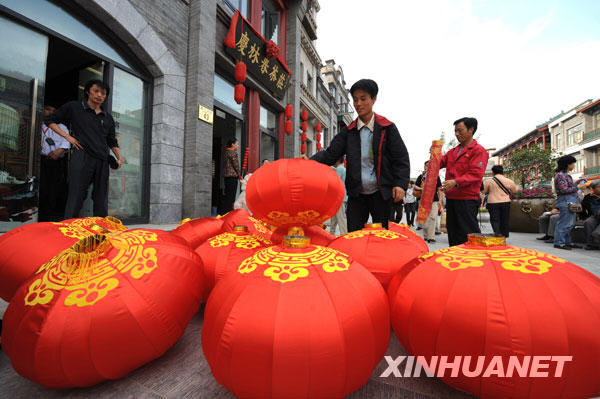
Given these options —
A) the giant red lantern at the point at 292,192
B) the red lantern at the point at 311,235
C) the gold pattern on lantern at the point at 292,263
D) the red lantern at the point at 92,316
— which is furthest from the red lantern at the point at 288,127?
the gold pattern on lantern at the point at 292,263

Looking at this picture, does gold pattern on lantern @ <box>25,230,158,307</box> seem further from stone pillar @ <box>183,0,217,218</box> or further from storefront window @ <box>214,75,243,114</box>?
storefront window @ <box>214,75,243,114</box>

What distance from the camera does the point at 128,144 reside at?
5.16m

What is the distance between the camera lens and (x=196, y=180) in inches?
225

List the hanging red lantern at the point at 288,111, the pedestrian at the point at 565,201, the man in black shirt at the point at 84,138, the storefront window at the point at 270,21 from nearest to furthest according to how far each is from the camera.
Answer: the man in black shirt at the point at 84,138 → the pedestrian at the point at 565,201 → the storefront window at the point at 270,21 → the hanging red lantern at the point at 288,111

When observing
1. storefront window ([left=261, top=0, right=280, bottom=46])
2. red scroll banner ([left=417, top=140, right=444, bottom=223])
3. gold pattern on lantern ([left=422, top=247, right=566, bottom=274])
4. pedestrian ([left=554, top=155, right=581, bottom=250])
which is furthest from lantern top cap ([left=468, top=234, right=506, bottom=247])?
storefront window ([left=261, top=0, right=280, bottom=46])

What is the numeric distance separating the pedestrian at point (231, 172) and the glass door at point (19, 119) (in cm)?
326

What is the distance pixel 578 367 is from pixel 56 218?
703 cm

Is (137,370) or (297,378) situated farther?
(137,370)

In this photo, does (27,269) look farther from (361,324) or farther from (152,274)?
(361,324)

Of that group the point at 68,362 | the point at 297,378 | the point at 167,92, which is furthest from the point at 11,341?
the point at 167,92

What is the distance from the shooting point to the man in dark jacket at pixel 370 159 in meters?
2.35

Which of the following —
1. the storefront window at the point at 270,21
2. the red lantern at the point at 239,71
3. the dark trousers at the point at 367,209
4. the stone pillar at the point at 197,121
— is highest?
the storefront window at the point at 270,21

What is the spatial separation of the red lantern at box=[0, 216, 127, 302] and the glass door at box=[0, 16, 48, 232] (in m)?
3.13

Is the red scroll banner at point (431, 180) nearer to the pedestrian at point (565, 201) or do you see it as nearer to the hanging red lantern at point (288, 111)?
the pedestrian at point (565, 201)
